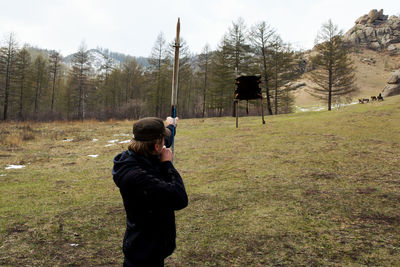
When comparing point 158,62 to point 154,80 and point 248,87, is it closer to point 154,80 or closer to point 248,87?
point 154,80

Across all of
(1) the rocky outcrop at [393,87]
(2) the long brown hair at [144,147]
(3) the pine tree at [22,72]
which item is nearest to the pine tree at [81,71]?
(3) the pine tree at [22,72]

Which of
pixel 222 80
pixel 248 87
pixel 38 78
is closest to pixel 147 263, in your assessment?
pixel 248 87

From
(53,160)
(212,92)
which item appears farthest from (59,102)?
(53,160)

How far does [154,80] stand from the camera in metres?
40.4

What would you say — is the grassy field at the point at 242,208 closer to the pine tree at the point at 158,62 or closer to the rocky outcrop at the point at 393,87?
the rocky outcrop at the point at 393,87

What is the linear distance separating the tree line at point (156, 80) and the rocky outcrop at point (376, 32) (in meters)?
64.7

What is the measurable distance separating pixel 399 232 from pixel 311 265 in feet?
5.51

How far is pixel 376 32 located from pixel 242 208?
10975 centimetres

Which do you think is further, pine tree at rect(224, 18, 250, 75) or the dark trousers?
pine tree at rect(224, 18, 250, 75)

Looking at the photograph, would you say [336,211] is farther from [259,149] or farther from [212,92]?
[212,92]

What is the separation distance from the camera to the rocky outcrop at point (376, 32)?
278ft

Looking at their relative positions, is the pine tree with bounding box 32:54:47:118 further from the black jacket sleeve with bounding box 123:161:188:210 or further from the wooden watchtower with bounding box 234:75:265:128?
the black jacket sleeve with bounding box 123:161:188:210

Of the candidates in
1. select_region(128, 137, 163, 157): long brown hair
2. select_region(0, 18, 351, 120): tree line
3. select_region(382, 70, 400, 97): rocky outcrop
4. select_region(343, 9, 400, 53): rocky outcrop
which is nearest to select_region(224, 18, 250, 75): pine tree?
select_region(0, 18, 351, 120): tree line

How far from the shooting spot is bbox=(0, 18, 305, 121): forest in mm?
31984
